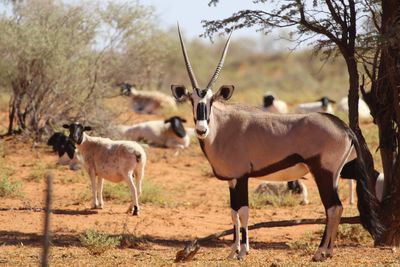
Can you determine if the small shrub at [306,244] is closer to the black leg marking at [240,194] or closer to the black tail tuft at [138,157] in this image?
the black leg marking at [240,194]

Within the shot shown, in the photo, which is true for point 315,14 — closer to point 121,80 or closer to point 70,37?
point 70,37

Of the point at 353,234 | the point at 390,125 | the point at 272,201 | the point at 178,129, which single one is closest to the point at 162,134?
the point at 178,129

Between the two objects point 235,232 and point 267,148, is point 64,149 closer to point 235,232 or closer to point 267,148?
point 235,232

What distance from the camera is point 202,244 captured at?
10867 mm

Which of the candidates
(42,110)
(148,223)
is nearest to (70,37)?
(42,110)

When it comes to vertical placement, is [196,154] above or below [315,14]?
below

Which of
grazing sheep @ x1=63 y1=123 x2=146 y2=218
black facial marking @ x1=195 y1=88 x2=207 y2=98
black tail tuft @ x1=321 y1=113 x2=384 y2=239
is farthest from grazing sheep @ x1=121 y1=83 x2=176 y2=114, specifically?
black facial marking @ x1=195 y1=88 x2=207 y2=98

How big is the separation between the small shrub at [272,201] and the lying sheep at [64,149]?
3.64 m

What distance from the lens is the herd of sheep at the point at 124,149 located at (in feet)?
42.1

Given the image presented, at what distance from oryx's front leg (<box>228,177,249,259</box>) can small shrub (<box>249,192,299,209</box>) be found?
483 centimetres

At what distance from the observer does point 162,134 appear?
20344mm

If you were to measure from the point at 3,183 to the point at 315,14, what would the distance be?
5.82 metres

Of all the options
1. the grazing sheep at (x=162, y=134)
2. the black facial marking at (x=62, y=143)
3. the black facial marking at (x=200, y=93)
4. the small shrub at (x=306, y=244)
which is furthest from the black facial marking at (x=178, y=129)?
the black facial marking at (x=200, y=93)

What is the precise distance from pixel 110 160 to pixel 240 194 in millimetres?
4130
